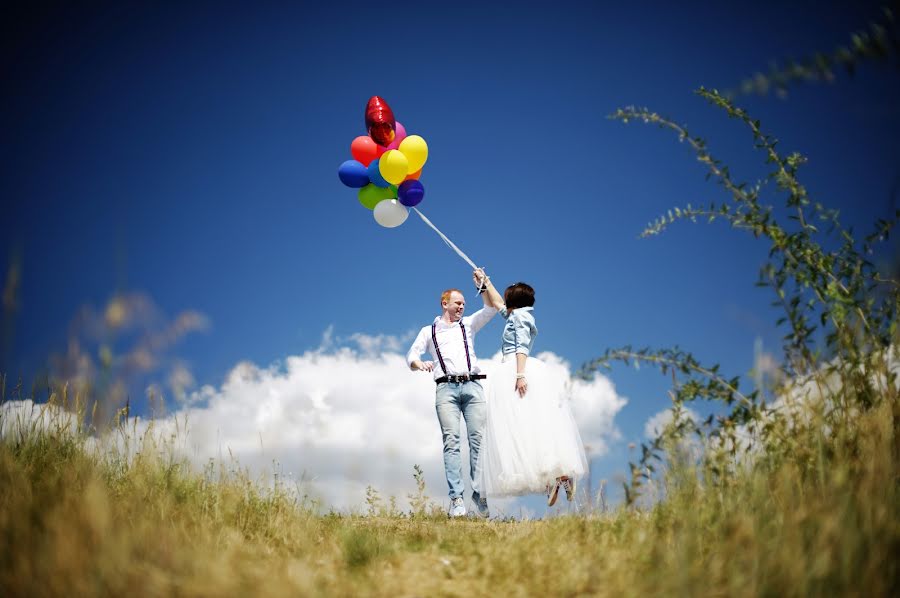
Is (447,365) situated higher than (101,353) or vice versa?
(447,365)

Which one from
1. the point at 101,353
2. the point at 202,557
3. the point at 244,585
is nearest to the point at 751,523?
the point at 244,585

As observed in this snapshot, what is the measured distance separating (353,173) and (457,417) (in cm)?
299

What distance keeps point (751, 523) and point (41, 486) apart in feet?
12.3

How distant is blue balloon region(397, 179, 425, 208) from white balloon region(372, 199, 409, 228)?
87 mm

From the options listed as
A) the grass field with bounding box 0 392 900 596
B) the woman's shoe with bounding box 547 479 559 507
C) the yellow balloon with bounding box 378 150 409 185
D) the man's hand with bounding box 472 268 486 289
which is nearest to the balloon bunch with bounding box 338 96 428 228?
the yellow balloon with bounding box 378 150 409 185

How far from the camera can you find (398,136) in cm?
672

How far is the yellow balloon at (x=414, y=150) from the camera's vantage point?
6402mm

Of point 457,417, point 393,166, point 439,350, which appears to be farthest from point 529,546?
point 393,166

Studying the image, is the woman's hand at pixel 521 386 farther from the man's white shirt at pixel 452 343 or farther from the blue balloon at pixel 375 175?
the blue balloon at pixel 375 175

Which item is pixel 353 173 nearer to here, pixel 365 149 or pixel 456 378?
pixel 365 149

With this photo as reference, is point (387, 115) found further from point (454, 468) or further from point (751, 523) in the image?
point (751, 523)

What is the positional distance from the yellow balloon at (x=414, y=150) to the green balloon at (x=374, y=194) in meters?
0.38

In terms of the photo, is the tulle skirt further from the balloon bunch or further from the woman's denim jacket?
the balloon bunch

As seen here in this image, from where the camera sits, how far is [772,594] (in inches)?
77.2
